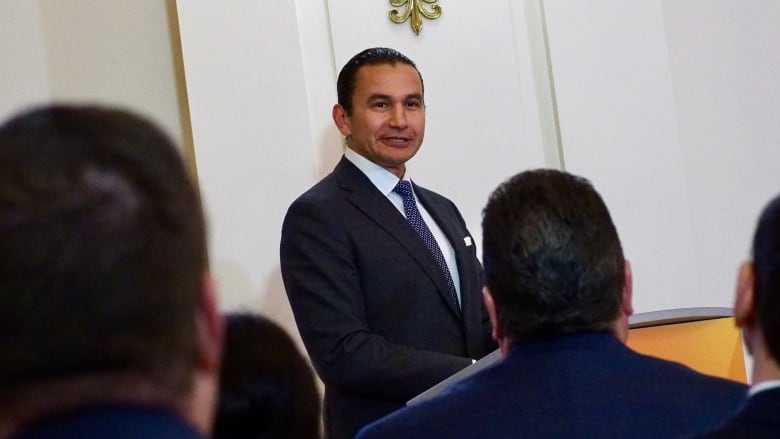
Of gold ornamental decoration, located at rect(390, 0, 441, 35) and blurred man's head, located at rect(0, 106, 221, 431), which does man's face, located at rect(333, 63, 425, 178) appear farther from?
blurred man's head, located at rect(0, 106, 221, 431)

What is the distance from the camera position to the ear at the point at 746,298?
4.99ft

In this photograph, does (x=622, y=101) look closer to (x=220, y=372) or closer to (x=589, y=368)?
(x=589, y=368)

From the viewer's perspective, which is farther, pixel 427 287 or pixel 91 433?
pixel 427 287

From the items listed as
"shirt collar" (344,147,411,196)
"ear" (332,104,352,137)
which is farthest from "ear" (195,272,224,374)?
"ear" (332,104,352,137)

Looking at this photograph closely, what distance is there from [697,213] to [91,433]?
471 cm

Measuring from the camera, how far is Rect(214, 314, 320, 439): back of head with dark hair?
4.52 feet

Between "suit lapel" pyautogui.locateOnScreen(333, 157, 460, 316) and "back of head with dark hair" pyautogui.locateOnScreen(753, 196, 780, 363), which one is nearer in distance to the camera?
"back of head with dark hair" pyautogui.locateOnScreen(753, 196, 780, 363)

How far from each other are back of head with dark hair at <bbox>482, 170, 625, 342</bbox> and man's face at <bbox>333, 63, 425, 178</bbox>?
6.10ft

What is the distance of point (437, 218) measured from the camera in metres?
4.16

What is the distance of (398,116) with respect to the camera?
13.6 feet

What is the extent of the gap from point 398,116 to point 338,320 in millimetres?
772

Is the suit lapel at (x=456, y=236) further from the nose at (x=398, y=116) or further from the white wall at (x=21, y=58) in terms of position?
the white wall at (x=21, y=58)

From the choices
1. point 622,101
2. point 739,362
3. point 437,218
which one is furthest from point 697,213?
point 739,362

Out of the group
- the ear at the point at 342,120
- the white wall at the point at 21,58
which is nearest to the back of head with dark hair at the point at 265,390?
the ear at the point at 342,120
